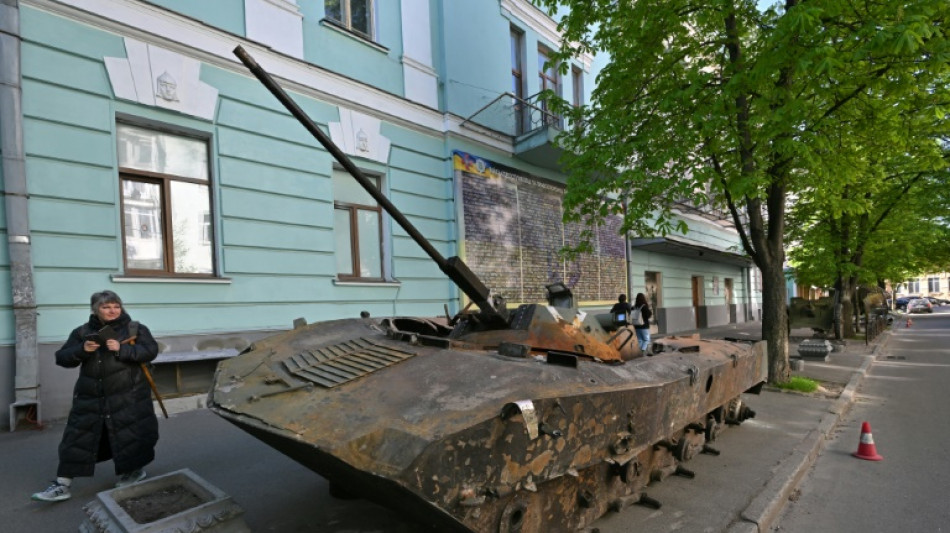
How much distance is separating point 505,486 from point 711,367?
8.15 feet

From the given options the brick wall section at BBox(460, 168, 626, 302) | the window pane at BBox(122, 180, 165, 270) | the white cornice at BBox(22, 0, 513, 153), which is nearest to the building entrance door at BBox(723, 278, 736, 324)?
the brick wall section at BBox(460, 168, 626, 302)

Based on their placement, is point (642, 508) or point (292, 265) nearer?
point (642, 508)

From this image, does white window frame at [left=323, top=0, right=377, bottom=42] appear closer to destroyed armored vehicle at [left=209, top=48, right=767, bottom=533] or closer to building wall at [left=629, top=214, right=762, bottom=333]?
destroyed armored vehicle at [left=209, top=48, right=767, bottom=533]

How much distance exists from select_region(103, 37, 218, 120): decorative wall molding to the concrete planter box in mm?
4843

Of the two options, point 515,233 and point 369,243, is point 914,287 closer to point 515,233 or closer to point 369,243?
point 515,233

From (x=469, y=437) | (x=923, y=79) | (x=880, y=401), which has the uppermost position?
(x=923, y=79)

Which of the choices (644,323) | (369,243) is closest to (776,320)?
(644,323)

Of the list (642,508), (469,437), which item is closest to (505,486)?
(469,437)

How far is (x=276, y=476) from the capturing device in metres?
4.15

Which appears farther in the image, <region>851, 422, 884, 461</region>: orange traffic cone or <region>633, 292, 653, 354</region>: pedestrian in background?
<region>633, 292, 653, 354</region>: pedestrian in background

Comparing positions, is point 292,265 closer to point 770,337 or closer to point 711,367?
point 711,367

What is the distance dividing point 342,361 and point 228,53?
5.59 meters

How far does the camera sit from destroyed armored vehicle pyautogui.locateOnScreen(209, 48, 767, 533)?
2.12 m

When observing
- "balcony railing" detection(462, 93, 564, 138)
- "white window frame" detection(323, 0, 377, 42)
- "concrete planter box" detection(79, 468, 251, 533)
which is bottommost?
"concrete planter box" detection(79, 468, 251, 533)
